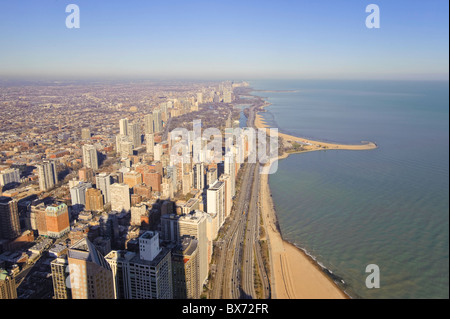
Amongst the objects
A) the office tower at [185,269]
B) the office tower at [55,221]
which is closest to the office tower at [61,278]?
the office tower at [185,269]

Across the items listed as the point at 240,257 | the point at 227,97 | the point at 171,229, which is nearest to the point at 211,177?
the point at 240,257

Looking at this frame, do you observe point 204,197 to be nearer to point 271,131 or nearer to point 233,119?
point 271,131

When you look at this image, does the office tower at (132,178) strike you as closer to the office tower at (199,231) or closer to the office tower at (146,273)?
the office tower at (199,231)

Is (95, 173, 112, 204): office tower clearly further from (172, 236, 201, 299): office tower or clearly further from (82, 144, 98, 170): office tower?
(172, 236, 201, 299): office tower

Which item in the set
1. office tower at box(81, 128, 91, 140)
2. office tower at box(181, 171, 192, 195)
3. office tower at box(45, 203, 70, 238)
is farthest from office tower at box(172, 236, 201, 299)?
office tower at box(81, 128, 91, 140)

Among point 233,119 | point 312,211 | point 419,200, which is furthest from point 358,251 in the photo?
point 233,119
